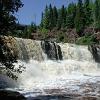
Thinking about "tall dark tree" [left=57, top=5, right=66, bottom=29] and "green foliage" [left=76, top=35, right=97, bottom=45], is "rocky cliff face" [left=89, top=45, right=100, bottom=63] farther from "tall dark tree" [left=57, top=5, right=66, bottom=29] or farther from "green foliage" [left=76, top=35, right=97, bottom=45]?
"tall dark tree" [left=57, top=5, right=66, bottom=29]

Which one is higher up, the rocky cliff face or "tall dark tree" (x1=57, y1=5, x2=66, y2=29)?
"tall dark tree" (x1=57, y1=5, x2=66, y2=29)

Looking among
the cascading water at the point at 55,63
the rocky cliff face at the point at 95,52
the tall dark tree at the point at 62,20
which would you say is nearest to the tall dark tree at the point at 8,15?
the cascading water at the point at 55,63

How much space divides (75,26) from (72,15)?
33.6 feet

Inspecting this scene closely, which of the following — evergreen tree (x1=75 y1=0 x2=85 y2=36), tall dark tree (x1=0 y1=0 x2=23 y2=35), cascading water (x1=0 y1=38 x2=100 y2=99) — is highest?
evergreen tree (x1=75 y1=0 x2=85 y2=36)

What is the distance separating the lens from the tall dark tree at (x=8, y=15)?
17.2 meters

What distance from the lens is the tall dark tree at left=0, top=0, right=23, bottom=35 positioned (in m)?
17.2

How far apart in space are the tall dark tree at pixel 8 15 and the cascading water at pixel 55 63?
1207cm

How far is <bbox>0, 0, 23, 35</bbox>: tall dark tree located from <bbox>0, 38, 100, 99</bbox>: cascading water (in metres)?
12.1

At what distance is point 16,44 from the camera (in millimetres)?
38750

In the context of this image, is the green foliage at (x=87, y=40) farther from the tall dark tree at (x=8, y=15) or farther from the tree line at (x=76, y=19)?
the tall dark tree at (x=8, y=15)

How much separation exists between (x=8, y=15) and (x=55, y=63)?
24.6m

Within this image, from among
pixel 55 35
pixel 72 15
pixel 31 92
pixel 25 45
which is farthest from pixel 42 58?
pixel 72 15

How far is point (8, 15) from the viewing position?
1750 cm

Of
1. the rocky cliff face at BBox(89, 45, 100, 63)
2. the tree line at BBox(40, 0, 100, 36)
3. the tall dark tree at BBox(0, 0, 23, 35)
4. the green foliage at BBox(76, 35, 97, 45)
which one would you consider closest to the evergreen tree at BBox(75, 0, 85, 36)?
the tree line at BBox(40, 0, 100, 36)
